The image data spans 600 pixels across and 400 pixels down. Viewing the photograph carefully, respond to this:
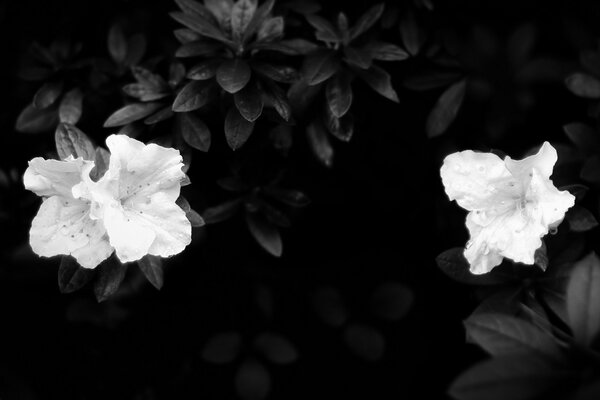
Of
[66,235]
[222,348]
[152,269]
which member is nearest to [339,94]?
[152,269]

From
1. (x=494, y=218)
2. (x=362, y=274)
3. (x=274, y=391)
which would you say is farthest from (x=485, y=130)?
(x=274, y=391)

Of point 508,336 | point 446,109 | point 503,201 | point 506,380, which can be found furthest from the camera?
point 446,109

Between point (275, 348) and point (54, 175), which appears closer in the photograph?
point (54, 175)

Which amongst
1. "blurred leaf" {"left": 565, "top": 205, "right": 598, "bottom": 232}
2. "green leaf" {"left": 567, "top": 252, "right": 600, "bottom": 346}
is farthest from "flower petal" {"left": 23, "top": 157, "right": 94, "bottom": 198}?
"blurred leaf" {"left": 565, "top": 205, "right": 598, "bottom": 232}

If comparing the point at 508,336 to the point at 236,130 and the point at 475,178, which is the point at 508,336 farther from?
the point at 236,130

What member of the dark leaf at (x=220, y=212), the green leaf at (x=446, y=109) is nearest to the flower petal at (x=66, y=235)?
the dark leaf at (x=220, y=212)

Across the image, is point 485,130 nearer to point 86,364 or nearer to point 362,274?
point 362,274

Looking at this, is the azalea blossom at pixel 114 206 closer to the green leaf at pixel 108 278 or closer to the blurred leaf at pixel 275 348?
the green leaf at pixel 108 278
